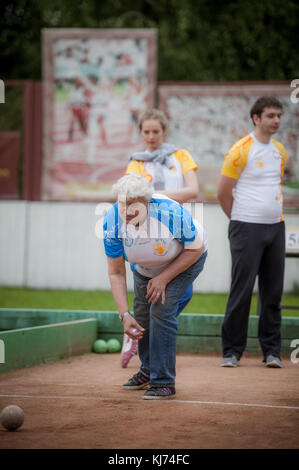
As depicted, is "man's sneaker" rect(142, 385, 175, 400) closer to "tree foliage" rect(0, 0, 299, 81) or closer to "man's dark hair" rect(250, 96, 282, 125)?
"man's dark hair" rect(250, 96, 282, 125)

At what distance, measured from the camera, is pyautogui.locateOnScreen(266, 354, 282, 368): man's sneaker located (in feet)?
17.3

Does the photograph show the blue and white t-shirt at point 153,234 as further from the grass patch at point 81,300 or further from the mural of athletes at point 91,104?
the mural of athletes at point 91,104

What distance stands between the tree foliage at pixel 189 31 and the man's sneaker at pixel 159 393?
1258 cm

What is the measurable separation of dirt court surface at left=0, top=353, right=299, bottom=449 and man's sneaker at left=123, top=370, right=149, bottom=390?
0.07 metres

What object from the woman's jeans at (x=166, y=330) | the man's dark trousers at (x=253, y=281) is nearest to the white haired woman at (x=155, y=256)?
the woman's jeans at (x=166, y=330)

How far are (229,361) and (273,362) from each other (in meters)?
0.30

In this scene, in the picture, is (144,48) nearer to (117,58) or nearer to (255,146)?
(117,58)

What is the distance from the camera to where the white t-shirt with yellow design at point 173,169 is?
16.8 feet

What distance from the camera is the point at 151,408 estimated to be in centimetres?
389

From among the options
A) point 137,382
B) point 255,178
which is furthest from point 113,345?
point 255,178

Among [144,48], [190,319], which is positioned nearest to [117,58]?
[144,48]

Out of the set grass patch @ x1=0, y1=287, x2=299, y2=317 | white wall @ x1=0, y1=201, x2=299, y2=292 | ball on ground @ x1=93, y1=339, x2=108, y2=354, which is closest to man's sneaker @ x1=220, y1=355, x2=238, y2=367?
ball on ground @ x1=93, y1=339, x2=108, y2=354

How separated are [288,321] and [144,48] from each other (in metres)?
5.32

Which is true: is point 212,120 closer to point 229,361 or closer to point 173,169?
point 173,169
